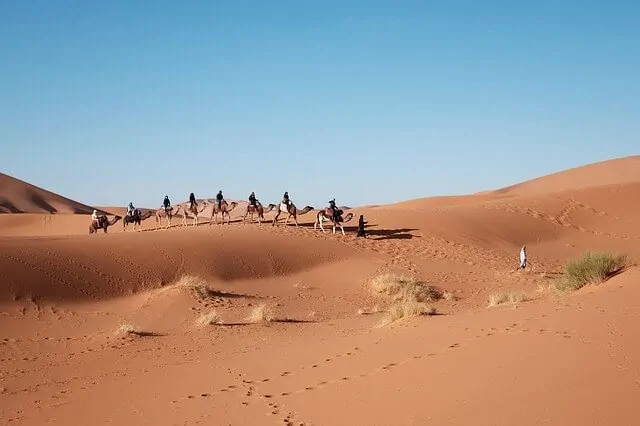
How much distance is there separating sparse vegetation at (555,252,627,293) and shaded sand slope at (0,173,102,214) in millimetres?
83913

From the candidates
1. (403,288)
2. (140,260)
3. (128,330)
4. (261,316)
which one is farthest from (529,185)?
(128,330)

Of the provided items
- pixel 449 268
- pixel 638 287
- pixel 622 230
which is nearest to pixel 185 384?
pixel 638 287

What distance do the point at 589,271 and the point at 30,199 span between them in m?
95.2

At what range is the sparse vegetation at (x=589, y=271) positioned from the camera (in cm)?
1577

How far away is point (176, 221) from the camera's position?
164ft

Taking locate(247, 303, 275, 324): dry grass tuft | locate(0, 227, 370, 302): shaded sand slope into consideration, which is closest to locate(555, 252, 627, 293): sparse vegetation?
locate(247, 303, 275, 324): dry grass tuft

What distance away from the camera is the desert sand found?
8.24m

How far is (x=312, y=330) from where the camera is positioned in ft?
60.2

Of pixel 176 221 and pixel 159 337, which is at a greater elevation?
pixel 176 221

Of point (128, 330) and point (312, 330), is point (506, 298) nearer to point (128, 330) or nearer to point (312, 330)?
point (312, 330)

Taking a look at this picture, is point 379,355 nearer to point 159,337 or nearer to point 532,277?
point 159,337

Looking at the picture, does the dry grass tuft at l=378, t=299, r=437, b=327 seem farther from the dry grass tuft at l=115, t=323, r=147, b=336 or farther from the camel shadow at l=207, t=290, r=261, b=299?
the camel shadow at l=207, t=290, r=261, b=299

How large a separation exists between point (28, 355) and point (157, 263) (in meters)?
10.3

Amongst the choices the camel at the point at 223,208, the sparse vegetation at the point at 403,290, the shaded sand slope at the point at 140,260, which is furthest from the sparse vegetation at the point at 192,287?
the camel at the point at 223,208
